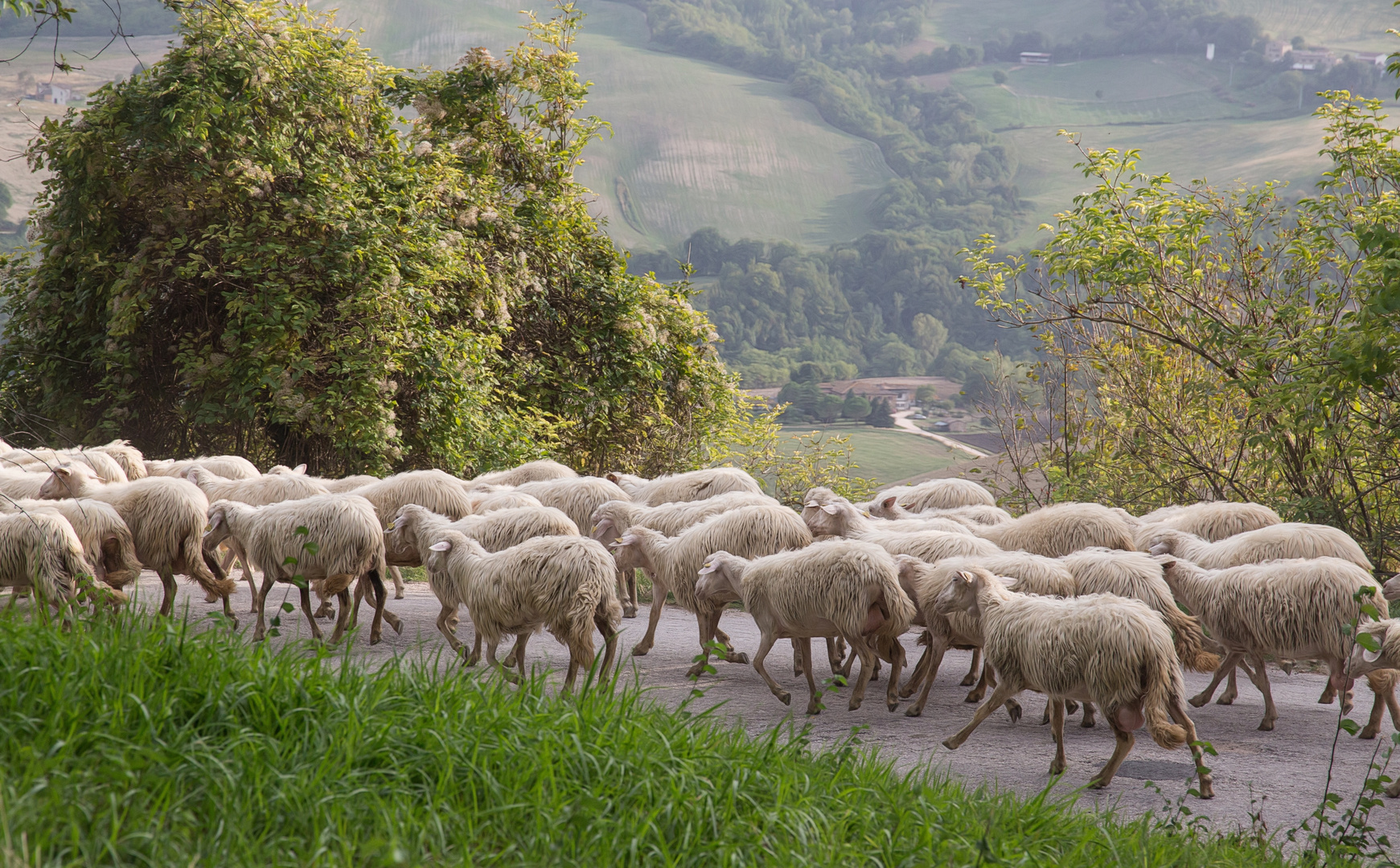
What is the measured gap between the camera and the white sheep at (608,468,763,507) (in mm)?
9602

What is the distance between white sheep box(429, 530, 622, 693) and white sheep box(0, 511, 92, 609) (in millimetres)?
2296

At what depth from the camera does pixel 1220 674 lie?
A: 6.30 meters

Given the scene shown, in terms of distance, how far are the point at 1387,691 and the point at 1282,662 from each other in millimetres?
609

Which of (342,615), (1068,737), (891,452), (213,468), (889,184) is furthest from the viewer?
(889,184)

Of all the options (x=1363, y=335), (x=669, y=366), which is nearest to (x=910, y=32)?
(x=669, y=366)

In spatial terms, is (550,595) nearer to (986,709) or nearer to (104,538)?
(986,709)

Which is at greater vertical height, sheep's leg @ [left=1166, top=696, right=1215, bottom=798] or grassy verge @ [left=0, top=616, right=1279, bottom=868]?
grassy verge @ [left=0, top=616, right=1279, bottom=868]

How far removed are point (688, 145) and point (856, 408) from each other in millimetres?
66887

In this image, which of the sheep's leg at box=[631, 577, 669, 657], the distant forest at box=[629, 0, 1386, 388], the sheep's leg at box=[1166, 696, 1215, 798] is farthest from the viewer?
the distant forest at box=[629, 0, 1386, 388]

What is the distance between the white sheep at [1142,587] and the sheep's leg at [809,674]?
1.75 meters

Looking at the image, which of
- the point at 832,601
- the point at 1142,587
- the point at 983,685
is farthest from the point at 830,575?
the point at 1142,587

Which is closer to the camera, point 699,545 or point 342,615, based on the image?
point 342,615

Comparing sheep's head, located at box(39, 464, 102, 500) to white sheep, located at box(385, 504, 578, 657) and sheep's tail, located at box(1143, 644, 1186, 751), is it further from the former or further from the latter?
sheep's tail, located at box(1143, 644, 1186, 751)

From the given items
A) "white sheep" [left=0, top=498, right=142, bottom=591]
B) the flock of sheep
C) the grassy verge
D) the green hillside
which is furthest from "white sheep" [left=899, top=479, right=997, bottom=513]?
the green hillside
